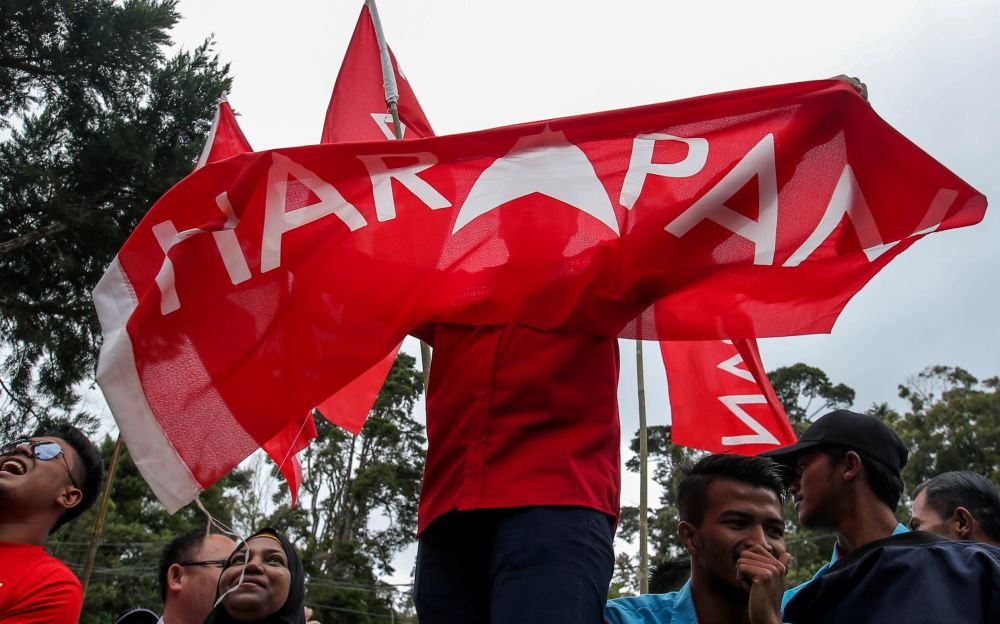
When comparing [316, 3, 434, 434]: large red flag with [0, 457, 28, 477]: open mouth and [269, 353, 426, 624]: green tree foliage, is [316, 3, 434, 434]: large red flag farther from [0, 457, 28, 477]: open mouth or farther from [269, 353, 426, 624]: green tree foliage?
[269, 353, 426, 624]: green tree foliage

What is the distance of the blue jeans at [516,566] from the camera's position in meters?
1.63

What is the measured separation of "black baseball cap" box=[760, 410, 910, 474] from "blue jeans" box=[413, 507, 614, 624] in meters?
1.21

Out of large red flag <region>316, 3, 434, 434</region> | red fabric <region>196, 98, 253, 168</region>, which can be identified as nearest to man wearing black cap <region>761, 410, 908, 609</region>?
large red flag <region>316, 3, 434, 434</region>

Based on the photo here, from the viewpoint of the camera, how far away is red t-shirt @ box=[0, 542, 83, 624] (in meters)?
2.43

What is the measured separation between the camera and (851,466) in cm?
272

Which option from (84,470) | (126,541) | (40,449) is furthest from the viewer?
(126,541)

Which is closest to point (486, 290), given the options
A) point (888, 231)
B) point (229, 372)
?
point (229, 372)

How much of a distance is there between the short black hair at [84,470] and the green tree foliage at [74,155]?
7220 mm

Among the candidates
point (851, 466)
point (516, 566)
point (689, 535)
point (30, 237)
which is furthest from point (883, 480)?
point (30, 237)

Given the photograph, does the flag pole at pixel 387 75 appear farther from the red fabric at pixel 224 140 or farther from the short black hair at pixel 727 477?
the short black hair at pixel 727 477

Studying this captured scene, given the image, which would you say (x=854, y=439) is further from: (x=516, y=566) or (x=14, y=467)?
(x=14, y=467)

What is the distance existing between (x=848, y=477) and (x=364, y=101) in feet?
13.2

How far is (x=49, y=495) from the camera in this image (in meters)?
2.81

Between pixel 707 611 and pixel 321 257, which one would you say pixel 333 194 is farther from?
pixel 707 611
